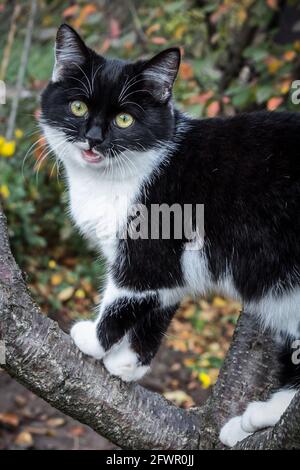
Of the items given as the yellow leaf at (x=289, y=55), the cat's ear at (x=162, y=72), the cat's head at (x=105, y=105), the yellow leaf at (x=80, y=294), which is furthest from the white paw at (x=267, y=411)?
the yellow leaf at (x=80, y=294)

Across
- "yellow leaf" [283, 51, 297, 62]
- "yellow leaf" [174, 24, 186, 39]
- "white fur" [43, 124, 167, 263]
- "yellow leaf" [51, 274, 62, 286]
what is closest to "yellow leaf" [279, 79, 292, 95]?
"yellow leaf" [283, 51, 297, 62]

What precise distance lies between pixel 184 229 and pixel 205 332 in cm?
244

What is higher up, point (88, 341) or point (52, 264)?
point (88, 341)

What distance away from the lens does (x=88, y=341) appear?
2.00 meters

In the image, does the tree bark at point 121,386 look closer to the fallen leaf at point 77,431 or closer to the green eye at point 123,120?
the green eye at point 123,120

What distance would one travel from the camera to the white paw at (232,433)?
2.10 m

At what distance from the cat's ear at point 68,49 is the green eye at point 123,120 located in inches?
8.8

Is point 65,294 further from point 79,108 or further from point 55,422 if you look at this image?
point 79,108

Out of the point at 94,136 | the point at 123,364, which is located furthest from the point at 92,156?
the point at 123,364

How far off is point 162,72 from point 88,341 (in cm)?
87

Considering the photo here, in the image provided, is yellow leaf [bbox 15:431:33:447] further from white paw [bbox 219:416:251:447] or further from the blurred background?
white paw [bbox 219:416:251:447]

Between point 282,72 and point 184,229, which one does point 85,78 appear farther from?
point 282,72

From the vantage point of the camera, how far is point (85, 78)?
2068 mm
